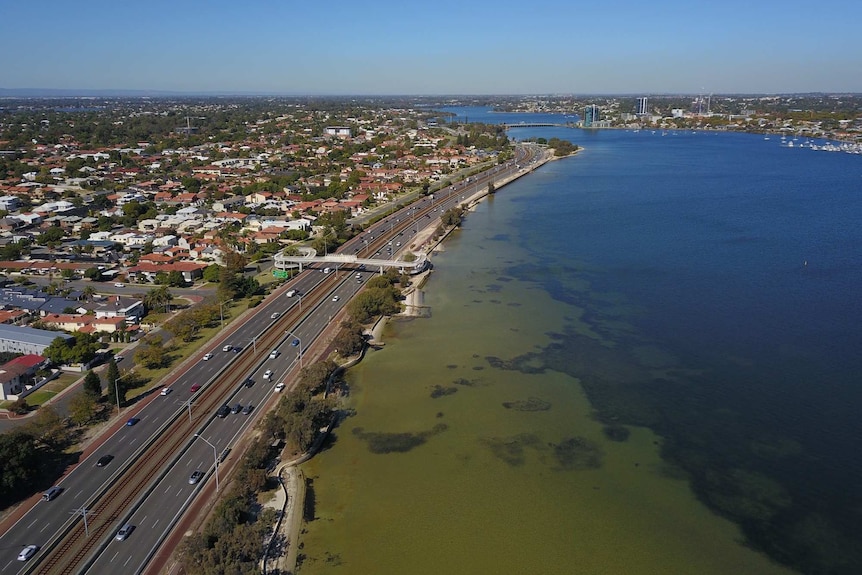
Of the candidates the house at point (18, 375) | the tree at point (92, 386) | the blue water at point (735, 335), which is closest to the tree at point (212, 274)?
the house at point (18, 375)

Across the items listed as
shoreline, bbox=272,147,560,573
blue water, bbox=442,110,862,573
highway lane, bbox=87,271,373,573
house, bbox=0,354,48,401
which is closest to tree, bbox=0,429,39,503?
highway lane, bbox=87,271,373,573

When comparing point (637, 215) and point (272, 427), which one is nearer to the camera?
point (272, 427)

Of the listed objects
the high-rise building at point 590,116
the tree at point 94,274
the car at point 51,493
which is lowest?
the car at point 51,493

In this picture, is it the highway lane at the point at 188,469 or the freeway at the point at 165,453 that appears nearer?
the highway lane at the point at 188,469

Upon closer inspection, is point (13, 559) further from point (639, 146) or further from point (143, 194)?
point (639, 146)

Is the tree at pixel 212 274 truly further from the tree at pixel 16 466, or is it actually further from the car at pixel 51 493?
the car at pixel 51 493

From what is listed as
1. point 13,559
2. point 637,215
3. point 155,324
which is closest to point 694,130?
point 637,215

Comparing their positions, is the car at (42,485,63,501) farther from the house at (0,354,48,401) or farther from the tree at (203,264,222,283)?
the tree at (203,264,222,283)

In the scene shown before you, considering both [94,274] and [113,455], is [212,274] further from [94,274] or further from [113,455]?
[113,455]
